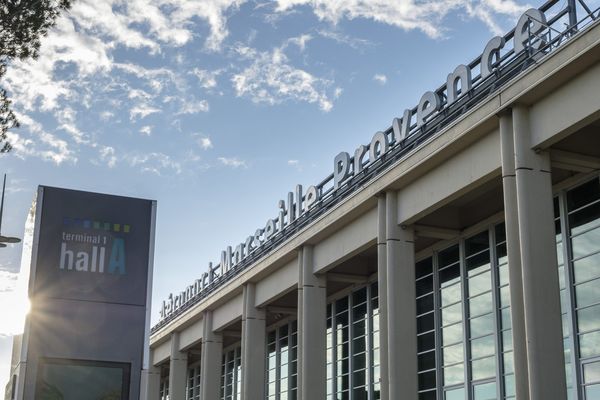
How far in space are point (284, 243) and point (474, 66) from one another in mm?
12008

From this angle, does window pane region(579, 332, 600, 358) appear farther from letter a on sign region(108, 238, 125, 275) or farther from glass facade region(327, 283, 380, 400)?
letter a on sign region(108, 238, 125, 275)

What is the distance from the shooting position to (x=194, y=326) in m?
42.6

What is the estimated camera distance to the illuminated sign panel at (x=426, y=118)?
19.3 meters

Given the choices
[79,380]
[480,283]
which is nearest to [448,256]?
[480,283]

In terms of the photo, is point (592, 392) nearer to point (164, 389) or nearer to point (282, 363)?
point (282, 363)

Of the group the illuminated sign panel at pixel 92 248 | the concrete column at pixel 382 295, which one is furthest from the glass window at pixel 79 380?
the concrete column at pixel 382 295

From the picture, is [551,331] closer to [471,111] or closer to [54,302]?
[471,111]

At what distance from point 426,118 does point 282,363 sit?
16569mm

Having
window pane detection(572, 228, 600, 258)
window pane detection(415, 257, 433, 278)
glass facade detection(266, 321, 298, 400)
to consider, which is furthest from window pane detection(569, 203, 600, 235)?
glass facade detection(266, 321, 298, 400)

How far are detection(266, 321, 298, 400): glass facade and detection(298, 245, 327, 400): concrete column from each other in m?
6.11

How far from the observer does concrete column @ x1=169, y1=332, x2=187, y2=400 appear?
4375 centimetres

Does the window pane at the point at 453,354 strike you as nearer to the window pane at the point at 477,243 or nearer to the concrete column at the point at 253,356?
the window pane at the point at 477,243

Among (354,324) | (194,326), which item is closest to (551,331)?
(354,324)

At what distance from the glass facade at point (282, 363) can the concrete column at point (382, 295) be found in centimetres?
1133
